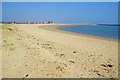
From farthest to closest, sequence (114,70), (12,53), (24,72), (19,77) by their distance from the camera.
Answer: (12,53), (114,70), (24,72), (19,77)

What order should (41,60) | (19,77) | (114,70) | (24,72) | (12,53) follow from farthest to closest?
(12,53) < (41,60) < (114,70) < (24,72) < (19,77)

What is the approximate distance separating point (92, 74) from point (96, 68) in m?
0.90

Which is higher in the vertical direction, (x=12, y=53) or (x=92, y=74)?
(x=12, y=53)

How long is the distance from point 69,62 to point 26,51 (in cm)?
294

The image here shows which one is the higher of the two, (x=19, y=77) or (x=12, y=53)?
(x=12, y=53)

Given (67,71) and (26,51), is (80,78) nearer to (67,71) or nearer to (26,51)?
(67,71)

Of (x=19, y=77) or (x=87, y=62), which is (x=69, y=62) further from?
(x=19, y=77)

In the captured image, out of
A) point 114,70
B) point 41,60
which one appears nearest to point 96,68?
point 114,70

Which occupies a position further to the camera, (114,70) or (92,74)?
(114,70)

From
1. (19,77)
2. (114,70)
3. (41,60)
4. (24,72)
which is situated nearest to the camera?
(19,77)

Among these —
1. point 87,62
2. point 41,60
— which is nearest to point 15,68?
point 41,60

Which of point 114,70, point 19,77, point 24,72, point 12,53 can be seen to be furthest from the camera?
point 12,53

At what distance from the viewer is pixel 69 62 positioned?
9.29m

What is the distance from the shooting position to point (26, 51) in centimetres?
1095
